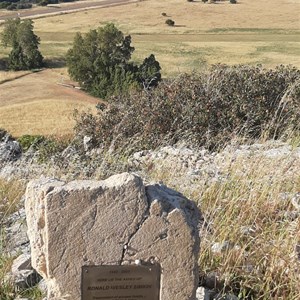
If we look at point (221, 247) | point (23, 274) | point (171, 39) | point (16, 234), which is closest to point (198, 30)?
point (171, 39)

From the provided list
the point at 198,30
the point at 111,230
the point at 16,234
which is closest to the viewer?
the point at 111,230

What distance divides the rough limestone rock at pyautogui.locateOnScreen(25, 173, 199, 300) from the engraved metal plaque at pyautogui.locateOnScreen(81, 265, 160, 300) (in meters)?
0.04

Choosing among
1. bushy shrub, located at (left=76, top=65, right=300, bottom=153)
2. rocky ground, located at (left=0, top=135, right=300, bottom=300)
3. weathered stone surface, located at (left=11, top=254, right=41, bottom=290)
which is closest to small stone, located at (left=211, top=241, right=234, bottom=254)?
rocky ground, located at (left=0, top=135, right=300, bottom=300)

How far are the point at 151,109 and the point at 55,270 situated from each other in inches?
259

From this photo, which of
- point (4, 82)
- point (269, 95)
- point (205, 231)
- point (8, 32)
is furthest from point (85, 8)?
point (205, 231)

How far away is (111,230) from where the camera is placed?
3484 mm

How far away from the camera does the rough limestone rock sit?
3.44 meters

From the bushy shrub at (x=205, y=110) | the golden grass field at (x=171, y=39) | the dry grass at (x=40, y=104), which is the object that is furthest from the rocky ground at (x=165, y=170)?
the golden grass field at (x=171, y=39)

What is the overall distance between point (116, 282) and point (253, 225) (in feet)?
3.94

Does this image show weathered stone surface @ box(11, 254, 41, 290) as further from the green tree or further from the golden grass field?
the green tree

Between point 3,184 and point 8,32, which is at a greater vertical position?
point 3,184

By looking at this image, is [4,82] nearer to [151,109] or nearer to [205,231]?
[151,109]

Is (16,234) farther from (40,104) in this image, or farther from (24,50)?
(24,50)

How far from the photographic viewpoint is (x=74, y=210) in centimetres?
344
